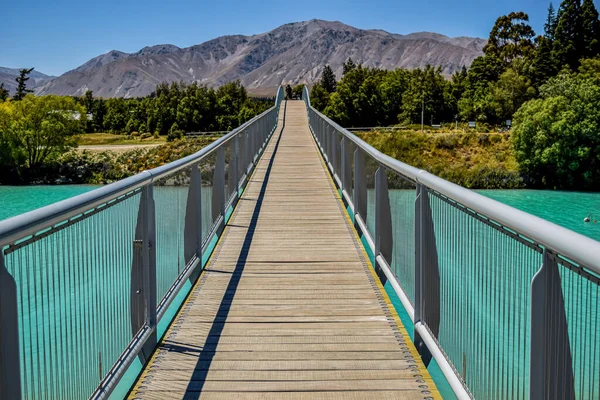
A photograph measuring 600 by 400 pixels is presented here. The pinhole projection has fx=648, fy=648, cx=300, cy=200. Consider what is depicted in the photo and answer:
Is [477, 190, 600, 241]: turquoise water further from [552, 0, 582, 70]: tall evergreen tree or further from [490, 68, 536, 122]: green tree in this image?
[552, 0, 582, 70]: tall evergreen tree

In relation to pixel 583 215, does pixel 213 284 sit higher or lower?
higher

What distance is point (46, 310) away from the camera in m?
2.60

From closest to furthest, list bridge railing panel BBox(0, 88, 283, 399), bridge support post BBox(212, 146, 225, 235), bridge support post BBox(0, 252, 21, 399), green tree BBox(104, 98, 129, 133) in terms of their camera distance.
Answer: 1. bridge support post BBox(0, 252, 21, 399)
2. bridge railing panel BBox(0, 88, 283, 399)
3. bridge support post BBox(212, 146, 225, 235)
4. green tree BBox(104, 98, 129, 133)

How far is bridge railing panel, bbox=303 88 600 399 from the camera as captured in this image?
187 cm

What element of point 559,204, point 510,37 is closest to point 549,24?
point 510,37

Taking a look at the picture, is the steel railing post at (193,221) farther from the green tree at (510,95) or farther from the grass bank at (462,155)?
the green tree at (510,95)

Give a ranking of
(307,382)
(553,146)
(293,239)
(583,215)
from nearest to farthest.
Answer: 1. (307,382)
2. (293,239)
3. (583,215)
4. (553,146)

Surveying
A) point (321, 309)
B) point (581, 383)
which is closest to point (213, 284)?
point (321, 309)

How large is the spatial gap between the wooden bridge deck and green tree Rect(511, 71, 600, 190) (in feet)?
175

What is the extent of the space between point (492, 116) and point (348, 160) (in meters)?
83.9

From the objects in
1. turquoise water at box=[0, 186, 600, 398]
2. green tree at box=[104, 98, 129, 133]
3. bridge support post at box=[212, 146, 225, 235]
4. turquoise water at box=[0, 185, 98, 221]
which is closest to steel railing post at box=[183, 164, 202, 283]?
turquoise water at box=[0, 186, 600, 398]

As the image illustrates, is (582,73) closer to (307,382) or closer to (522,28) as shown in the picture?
(522,28)

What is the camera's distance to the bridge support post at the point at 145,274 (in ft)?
12.8

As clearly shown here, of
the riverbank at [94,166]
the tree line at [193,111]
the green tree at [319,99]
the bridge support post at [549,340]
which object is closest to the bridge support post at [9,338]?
the bridge support post at [549,340]
